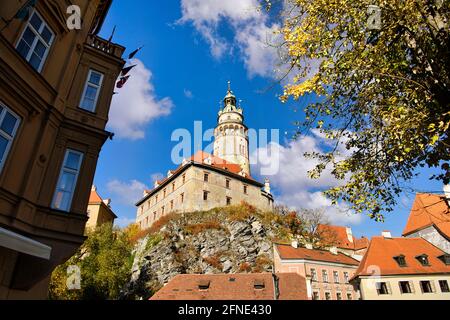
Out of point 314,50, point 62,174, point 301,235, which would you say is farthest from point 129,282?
point 314,50

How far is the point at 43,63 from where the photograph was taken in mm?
10633

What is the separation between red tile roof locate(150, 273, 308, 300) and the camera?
28.8 meters

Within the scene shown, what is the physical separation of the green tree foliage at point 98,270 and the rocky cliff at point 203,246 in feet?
11.7

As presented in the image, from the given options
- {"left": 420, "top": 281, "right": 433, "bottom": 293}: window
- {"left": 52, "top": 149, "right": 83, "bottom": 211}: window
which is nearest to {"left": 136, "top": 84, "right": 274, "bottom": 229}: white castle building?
{"left": 420, "top": 281, "right": 433, "bottom": 293}: window

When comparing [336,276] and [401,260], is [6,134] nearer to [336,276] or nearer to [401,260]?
[401,260]

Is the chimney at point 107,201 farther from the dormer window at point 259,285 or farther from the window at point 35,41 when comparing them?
the window at point 35,41

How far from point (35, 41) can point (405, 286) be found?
40.6 metres

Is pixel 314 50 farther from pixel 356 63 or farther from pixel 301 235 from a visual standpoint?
pixel 301 235

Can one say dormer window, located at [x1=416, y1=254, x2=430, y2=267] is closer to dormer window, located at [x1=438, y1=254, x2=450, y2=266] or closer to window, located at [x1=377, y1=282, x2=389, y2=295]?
dormer window, located at [x1=438, y1=254, x2=450, y2=266]

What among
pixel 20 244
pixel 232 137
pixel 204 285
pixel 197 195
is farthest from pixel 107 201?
pixel 20 244

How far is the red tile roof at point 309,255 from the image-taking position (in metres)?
43.8

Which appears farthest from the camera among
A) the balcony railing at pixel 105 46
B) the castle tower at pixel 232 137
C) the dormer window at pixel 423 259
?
the castle tower at pixel 232 137

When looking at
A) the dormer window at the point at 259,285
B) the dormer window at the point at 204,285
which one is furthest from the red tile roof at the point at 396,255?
the dormer window at the point at 204,285

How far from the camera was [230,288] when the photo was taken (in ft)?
99.5
